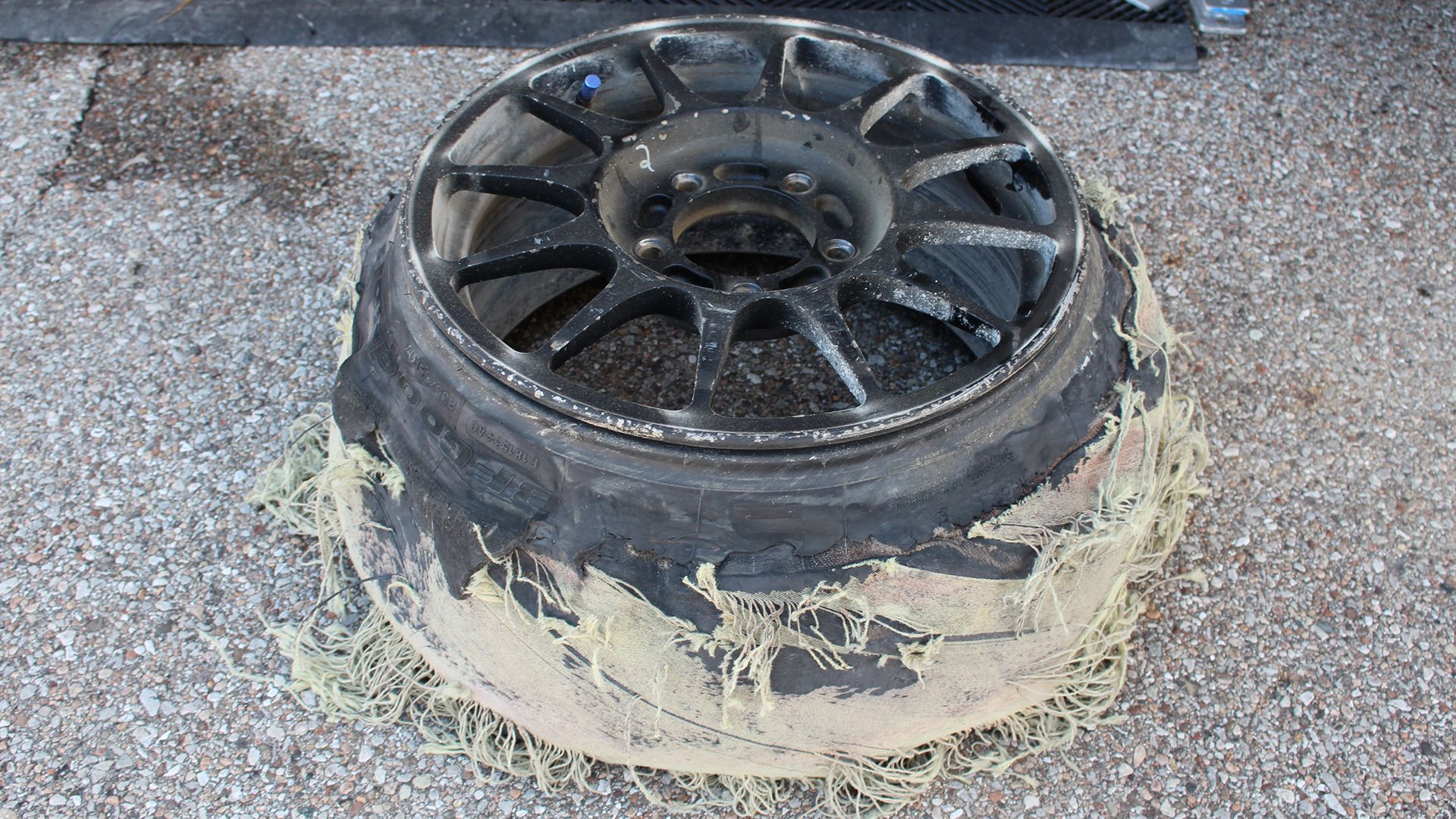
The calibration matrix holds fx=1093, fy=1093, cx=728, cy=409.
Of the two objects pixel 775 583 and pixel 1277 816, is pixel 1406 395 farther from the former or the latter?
pixel 775 583

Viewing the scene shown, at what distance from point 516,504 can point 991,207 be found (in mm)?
1155

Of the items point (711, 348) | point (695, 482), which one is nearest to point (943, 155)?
point (711, 348)

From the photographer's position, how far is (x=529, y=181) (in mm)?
1884

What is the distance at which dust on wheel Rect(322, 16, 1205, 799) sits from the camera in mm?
1523

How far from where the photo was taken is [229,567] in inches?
86.0

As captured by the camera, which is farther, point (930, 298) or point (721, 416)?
point (930, 298)

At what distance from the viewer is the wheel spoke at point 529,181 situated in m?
1.86

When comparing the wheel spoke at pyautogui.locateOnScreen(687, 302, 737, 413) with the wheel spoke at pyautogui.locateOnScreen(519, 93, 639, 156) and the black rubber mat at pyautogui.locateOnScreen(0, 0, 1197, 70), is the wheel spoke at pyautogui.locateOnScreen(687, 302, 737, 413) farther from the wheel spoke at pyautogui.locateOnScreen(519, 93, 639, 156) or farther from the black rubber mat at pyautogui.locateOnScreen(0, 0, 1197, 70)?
the black rubber mat at pyautogui.locateOnScreen(0, 0, 1197, 70)

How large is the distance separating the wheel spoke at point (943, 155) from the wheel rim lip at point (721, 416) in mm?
41

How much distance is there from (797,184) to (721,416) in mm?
727

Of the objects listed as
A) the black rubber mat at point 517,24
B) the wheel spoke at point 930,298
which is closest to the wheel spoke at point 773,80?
the wheel spoke at point 930,298

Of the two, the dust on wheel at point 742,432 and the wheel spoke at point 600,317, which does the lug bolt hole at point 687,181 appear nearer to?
the dust on wheel at point 742,432

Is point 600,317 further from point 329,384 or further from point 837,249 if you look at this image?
point 329,384

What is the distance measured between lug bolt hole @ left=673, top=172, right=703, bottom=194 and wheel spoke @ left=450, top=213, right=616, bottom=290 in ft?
0.98
